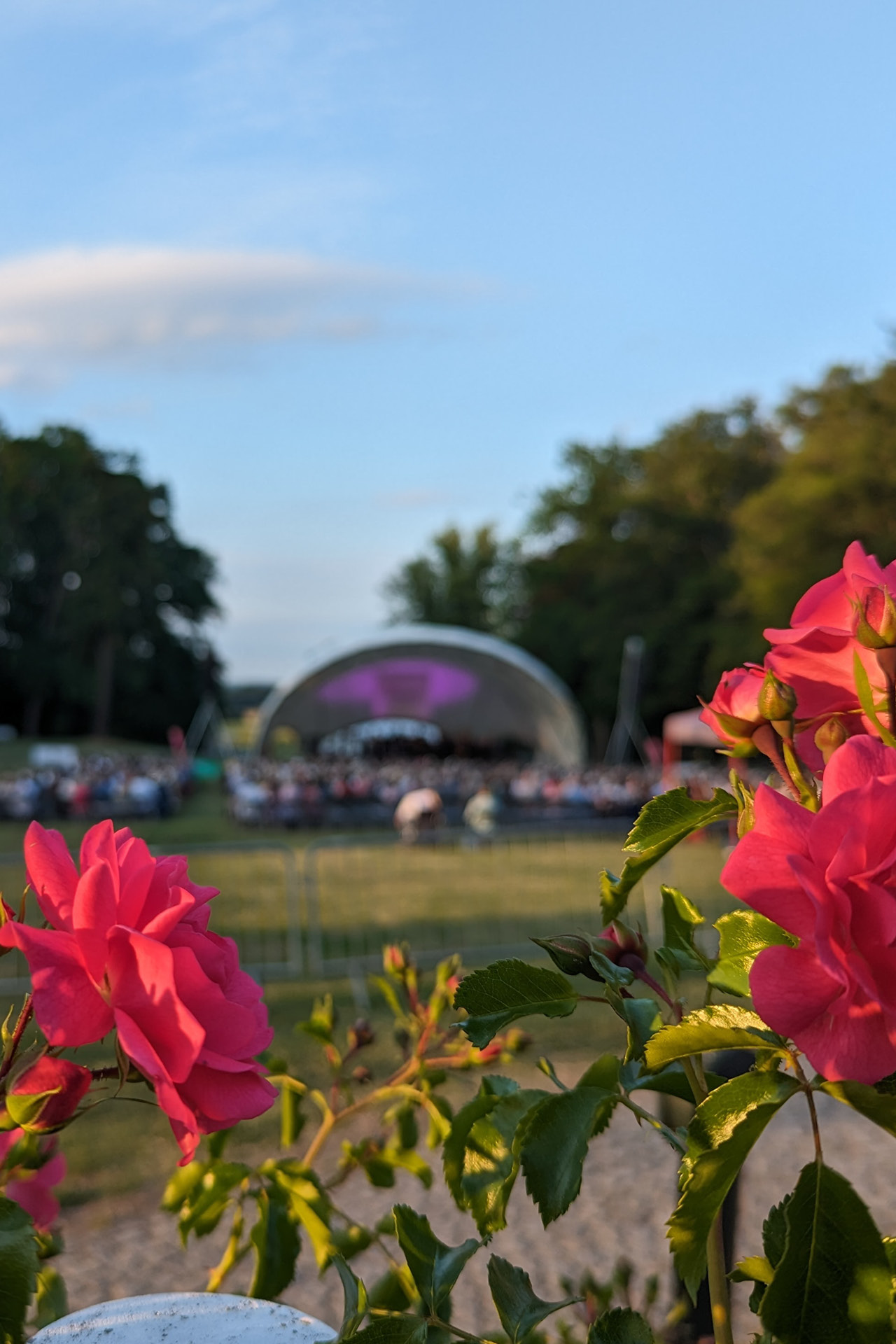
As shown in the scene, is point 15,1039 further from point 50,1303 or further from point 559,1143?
point 50,1303

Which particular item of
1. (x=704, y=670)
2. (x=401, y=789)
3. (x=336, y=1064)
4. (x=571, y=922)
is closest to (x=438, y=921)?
(x=571, y=922)

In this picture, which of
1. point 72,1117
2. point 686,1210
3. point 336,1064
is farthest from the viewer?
point 336,1064

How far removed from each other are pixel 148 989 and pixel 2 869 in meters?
14.3

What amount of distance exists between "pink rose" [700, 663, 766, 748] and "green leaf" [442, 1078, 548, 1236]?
30 centimetres

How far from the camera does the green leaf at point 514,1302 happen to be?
828 mm

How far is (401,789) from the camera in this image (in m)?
26.2

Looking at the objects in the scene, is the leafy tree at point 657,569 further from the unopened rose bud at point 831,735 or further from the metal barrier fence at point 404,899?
the unopened rose bud at point 831,735

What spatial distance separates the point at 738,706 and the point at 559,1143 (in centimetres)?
32

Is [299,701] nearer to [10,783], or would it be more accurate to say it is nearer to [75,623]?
[10,783]

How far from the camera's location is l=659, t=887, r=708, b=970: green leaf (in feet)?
2.90

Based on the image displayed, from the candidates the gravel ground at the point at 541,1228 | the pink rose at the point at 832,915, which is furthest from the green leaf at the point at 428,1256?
the gravel ground at the point at 541,1228

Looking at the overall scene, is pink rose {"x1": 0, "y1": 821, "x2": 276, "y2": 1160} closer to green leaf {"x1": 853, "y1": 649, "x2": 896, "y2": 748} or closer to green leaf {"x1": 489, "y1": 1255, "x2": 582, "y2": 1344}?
green leaf {"x1": 489, "y1": 1255, "x2": 582, "y2": 1344}

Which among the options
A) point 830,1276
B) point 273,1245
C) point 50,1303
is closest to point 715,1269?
point 830,1276

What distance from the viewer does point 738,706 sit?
84 cm
